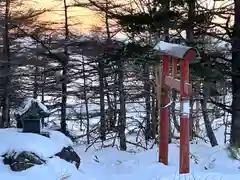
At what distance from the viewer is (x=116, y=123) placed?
540 inches

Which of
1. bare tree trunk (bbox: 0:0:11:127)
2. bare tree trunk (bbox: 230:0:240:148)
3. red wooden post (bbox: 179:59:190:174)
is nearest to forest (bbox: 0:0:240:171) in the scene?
bare tree trunk (bbox: 0:0:11:127)

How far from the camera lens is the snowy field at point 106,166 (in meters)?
5.93

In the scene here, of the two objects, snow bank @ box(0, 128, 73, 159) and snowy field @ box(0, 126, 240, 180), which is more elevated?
snow bank @ box(0, 128, 73, 159)

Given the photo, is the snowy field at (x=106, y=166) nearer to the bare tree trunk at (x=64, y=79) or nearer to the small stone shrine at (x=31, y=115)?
the small stone shrine at (x=31, y=115)

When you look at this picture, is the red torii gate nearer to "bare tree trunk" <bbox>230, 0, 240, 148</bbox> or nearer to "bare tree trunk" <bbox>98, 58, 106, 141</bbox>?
"bare tree trunk" <bbox>230, 0, 240, 148</bbox>

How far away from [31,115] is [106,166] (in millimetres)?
1771

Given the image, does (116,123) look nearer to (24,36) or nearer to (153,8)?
(24,36)

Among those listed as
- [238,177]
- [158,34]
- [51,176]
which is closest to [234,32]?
[158,34]

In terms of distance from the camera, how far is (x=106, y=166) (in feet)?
25.6

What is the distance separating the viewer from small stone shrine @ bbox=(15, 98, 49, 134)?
7234 mm

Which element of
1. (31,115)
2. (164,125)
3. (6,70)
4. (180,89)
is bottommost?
(164,125)

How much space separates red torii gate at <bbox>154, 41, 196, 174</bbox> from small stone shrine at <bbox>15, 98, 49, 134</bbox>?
221 cm

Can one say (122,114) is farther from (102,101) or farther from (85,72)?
(85,72)

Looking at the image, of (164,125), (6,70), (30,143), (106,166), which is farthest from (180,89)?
(6,70)
